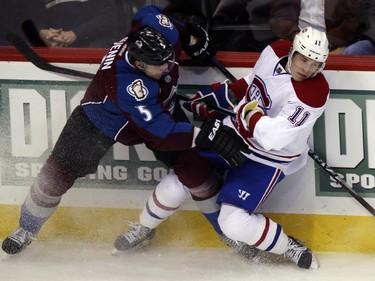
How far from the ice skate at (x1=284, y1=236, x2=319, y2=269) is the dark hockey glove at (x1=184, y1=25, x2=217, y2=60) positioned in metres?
0.82

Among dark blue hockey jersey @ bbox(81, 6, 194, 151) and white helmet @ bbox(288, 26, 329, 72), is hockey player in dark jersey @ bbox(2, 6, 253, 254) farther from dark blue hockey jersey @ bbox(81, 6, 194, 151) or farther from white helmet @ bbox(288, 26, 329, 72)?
white helmet @ bbox(288, 26, 329, 72)

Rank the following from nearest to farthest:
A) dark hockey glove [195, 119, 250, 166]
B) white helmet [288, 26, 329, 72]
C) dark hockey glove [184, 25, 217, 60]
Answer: white helmet [288, 26, 329, 72] < dark hockey glove [195, 119, 250, 166] < dark hockey glove [184, 25, 217, 60]

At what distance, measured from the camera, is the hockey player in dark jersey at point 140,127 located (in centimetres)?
378

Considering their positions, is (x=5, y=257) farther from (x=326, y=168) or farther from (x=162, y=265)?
(x=326, y=168)

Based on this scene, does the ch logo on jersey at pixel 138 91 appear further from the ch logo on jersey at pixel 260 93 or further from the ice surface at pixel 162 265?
the ice surface at pixel 162 265

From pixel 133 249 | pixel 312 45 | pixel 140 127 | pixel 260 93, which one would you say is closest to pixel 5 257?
pixel 133 249

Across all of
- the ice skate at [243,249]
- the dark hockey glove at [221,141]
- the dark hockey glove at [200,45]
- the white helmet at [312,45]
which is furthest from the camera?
the ice skate at [243,249]

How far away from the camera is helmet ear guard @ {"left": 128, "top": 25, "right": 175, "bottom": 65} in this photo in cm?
373

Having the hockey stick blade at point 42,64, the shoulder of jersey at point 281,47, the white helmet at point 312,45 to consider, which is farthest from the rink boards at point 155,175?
the white helmet at point 312,45

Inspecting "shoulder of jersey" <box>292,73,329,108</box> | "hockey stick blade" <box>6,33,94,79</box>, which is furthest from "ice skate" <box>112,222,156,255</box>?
"shoulder of jersey" <box>292,73,329,108</box>

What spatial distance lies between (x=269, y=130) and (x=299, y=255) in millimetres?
633

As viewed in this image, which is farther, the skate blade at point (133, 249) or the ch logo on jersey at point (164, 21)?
the skate blade at point (133, 249)

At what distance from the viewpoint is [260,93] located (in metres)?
3.92

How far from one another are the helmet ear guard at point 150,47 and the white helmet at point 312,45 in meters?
0.47
